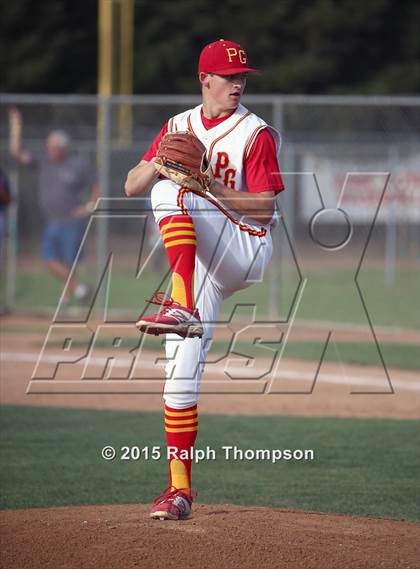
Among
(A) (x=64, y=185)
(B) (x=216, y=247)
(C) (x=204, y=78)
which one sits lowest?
(A) (x=64, y=185)

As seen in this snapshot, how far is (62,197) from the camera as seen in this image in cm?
1541

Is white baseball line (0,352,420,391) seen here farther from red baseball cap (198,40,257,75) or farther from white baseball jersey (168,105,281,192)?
red baseball cap (198,40,257,75)

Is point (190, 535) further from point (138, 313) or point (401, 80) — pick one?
point (401, 80)

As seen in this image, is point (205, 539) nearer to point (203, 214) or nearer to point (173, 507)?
point (173, 507)

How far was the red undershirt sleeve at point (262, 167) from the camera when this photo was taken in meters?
5.20

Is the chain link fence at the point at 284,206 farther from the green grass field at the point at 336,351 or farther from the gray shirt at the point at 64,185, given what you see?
the green grass field at the point at 336,351

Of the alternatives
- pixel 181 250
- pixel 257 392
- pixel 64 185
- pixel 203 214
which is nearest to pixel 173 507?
pixel 181 250

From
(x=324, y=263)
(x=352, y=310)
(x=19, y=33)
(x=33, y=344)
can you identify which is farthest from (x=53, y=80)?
(x=33, y=344)

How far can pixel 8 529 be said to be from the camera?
16.8 feet

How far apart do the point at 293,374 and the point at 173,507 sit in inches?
223

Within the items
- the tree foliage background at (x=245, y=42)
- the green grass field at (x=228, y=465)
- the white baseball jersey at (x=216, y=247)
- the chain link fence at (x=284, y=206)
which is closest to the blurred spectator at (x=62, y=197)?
the chain link fence at (x=284, y=206)

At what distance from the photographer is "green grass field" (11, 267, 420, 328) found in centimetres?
1555

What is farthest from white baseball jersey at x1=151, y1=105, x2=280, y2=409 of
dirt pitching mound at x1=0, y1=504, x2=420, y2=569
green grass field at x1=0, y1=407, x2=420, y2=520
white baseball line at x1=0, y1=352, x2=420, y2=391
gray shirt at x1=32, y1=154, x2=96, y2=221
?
gray shirt at x1=32, y1=154, x2=96, y2=221

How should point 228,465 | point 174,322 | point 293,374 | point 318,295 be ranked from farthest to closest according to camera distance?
1. point 318,295
2. point 293,374
3. point 228,465
4. point 174,322
